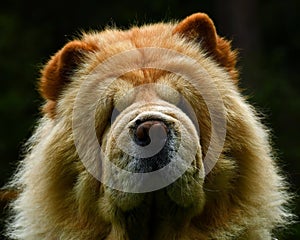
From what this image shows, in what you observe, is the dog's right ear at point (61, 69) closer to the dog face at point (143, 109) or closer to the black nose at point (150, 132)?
the dog face at point (143, 109)

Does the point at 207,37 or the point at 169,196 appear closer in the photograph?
the point at 169,196

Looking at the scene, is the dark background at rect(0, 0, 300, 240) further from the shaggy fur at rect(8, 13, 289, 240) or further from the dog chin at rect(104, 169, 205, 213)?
the dog chin at rect(104, 169, 205, 213)

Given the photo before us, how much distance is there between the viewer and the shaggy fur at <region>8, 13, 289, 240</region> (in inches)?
209

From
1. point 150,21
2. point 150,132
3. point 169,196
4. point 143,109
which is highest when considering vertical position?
point 150,21

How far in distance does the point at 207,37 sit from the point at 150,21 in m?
5.98

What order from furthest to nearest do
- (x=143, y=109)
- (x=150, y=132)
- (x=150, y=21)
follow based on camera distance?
1. (x=150, y=21)
2. (x=143, y=109)
3. (x=150, y=132)

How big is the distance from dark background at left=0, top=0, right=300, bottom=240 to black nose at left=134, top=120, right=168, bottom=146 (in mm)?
6590

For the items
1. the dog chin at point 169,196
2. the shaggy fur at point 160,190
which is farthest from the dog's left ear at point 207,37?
the dog chin at point 169,196

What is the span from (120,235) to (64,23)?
9.19 meters

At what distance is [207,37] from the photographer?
19.1ft

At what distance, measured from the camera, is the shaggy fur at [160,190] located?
5.30 m

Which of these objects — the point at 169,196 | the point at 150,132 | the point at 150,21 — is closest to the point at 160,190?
the point at 169,196

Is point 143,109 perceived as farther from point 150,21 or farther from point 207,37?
point 150,21

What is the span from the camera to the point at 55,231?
565 centimetres
